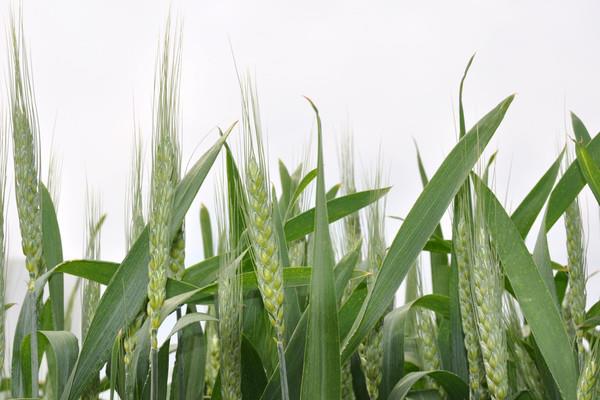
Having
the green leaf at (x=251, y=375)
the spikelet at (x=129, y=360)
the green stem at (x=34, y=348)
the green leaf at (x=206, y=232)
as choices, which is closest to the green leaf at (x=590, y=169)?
the green leaf at (x=251, y=375)

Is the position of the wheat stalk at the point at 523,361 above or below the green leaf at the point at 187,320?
below

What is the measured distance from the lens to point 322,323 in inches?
31.4

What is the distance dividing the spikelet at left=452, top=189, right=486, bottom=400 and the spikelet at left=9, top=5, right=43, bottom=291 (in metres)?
0.53

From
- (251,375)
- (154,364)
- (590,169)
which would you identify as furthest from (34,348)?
(590,169)

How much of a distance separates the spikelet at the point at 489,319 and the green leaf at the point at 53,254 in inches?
23.0

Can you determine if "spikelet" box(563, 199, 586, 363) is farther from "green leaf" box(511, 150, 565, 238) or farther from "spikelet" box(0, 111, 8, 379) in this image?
"spikelet" box(0, 111, 8, 379)

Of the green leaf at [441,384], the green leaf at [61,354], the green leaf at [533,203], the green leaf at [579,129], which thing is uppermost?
the green leaf at [579,129]

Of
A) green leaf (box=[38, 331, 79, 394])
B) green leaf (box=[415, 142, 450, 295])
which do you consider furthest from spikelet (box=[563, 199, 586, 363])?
green leaf (box=[38, 331, 79, 394])

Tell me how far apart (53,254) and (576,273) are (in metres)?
0.76

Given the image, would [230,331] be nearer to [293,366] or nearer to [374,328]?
[293,366]

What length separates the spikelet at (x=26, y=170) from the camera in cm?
89

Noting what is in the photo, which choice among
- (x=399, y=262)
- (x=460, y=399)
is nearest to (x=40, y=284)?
(x=399, y=262)

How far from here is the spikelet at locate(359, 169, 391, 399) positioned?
3.15ft

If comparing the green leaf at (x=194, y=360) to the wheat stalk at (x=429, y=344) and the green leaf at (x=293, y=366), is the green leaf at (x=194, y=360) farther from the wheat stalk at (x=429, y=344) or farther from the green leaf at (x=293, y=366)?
the wheat stalk at (x=429, y=344)
